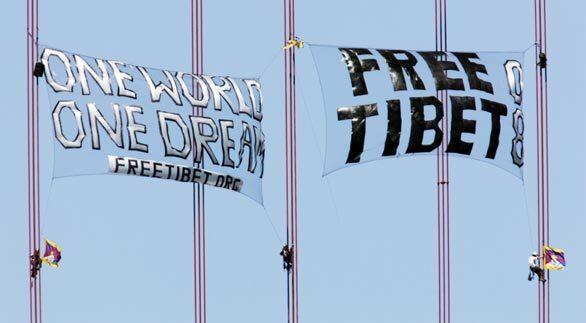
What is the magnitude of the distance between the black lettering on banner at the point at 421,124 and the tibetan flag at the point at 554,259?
3.28m

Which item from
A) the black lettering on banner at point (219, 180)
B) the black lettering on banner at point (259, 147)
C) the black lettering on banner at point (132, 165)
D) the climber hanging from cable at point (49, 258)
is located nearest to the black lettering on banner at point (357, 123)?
the black lettering on banner at point (259, 147)

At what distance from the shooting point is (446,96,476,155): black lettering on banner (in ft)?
208

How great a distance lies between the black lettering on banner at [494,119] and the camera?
63344 millimetres

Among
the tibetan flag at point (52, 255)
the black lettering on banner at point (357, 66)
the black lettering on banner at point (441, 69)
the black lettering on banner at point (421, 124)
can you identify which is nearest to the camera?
the tibetan flag at point (52, 255)

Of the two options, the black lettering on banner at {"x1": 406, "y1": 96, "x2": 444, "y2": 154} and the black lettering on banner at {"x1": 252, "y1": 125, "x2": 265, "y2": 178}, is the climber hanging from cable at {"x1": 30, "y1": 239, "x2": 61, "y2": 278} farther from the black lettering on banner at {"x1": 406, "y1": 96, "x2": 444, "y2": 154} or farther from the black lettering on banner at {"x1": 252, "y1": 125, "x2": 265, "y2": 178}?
the black lettering on banner at {"x1": 406, "y1": 96, "x2": 444, "y2": 154}

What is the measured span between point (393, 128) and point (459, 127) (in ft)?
5.01

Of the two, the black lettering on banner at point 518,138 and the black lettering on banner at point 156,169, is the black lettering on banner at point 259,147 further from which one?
the black lettering on banner at point 518,138

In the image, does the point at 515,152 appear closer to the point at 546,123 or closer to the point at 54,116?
the point at 546,123

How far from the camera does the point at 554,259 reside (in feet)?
207

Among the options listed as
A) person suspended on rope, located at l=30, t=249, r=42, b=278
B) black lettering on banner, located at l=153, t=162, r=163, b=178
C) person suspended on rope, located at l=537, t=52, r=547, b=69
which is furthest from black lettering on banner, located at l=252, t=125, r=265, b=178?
person suspended on rope, located at l=537, t=52, r=547, b=69

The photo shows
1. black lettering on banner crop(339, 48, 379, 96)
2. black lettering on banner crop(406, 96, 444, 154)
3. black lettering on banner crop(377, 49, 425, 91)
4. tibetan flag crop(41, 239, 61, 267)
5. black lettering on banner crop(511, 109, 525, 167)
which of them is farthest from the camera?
black lettering on banner crop(511, 109, 525, 167)

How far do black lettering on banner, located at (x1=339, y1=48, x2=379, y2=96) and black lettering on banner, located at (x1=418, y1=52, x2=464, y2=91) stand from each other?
1.29m

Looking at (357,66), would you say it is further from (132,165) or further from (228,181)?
(132,165)

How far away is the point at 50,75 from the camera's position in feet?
198
